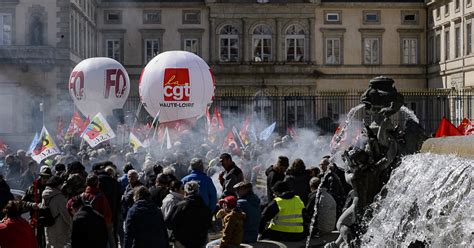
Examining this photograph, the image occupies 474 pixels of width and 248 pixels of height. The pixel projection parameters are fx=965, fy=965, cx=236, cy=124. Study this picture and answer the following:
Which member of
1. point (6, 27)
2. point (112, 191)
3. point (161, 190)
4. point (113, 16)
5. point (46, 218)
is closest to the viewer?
point (46, 218)

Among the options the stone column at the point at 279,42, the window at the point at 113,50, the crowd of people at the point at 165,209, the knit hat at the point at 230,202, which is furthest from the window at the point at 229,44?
the knit hat at the point at 230,202

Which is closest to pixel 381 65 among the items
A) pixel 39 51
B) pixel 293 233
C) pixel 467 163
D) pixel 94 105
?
pixel 39 51

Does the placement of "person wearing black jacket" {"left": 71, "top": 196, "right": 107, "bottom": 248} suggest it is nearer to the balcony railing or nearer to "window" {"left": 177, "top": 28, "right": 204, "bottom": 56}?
the balcony railing

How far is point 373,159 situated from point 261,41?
145ft

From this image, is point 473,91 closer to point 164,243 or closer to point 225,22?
point 225,22

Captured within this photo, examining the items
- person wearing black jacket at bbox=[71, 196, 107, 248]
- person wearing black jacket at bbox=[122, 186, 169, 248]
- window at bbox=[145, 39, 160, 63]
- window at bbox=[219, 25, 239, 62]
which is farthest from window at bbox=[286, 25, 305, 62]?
person wearing black jacket at bbox=[71, 196, 107, 248]

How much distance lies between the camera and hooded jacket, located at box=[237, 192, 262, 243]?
11.1 meters

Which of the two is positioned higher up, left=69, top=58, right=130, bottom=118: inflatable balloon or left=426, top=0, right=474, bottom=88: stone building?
left=426, top=0, right=474, bottom=88: stone building

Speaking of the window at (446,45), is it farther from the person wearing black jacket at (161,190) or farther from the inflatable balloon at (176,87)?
the person wearing black jacket at (161,190)

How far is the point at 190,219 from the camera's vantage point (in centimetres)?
1038

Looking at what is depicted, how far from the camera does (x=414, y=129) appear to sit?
9.88 metres

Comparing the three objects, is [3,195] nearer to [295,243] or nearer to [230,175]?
[230,175]

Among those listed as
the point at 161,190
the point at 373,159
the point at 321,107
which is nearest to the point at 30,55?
the point at 321,107

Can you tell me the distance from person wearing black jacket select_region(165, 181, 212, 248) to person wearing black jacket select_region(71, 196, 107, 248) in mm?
924
